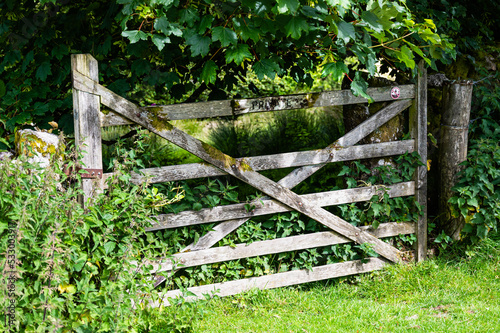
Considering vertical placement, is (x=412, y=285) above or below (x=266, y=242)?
below

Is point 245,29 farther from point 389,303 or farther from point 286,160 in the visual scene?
point 389,303

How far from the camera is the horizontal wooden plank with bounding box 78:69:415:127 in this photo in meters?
3.78

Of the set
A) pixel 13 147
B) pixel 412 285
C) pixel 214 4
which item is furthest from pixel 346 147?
pixel 13 147

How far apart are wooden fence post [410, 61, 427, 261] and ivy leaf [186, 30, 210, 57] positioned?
90.8 inches

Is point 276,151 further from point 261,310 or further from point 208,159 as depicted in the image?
point 261,310

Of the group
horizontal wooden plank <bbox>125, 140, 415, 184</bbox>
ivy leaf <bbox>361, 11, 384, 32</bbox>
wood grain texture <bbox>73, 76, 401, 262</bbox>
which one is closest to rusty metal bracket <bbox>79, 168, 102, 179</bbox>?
horizontal wooden plank <bbox>125, 140, 415, 184</bbox>

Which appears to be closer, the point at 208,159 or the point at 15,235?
the point at 15,235

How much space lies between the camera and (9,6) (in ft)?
13.3

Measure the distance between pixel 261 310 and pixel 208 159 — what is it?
1.36m

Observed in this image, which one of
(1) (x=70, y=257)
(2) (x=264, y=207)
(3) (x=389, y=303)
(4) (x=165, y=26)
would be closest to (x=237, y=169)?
(2) (x=264, y=207)

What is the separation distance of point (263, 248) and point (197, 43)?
1.96m

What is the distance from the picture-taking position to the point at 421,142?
4723 mm

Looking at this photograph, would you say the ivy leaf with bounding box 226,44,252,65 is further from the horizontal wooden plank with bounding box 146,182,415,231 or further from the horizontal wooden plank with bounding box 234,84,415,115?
the horizontal wooden plank with bounding box 146,182,415,231

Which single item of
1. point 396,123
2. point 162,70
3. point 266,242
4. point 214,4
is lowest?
point 266,242
